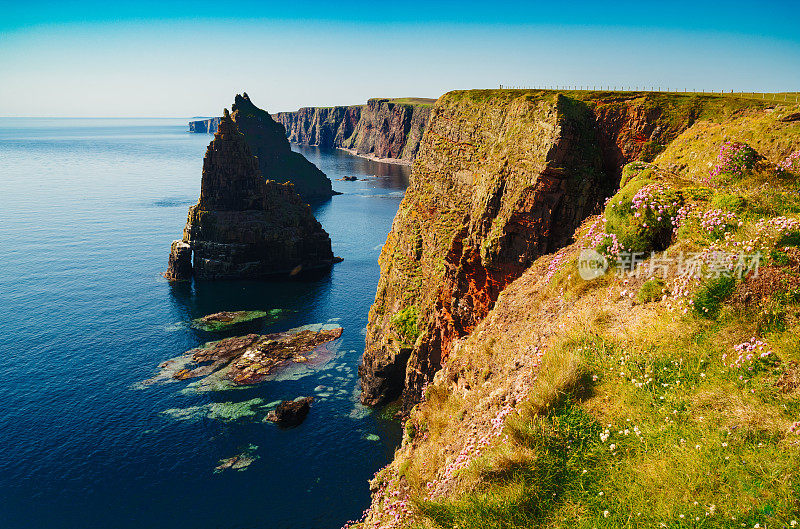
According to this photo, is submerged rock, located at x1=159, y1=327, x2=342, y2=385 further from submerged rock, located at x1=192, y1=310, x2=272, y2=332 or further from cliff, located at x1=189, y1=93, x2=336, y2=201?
cliff, located at x1=189, y1=93, x2=336, y2=201

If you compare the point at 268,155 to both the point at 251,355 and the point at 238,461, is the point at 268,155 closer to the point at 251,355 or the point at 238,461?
the point at 251,355

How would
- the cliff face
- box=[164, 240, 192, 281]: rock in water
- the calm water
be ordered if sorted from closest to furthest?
the cliff face < the calm water < box=[164, 240, 192, 281]: rock in water

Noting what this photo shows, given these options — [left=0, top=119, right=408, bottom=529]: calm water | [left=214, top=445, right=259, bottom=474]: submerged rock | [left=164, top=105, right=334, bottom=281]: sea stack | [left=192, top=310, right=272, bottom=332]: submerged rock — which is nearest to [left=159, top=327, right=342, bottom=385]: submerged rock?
[left=0, top=119, right=408, bottom=529]: calm water

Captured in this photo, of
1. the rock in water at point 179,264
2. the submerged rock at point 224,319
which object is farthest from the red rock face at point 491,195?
the rock in water at point 179,264

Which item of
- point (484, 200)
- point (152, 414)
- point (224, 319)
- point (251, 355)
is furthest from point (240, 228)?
point (484, 200)

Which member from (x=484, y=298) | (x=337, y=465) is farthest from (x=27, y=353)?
(x=484, y=298)

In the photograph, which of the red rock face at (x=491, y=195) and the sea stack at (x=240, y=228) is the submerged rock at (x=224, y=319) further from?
the red rock face at (x=491, y=195)
